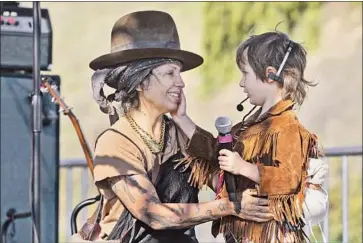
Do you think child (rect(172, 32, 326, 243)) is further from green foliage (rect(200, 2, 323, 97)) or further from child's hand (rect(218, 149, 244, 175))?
green foliage (rect(200, 2, 323, 97))

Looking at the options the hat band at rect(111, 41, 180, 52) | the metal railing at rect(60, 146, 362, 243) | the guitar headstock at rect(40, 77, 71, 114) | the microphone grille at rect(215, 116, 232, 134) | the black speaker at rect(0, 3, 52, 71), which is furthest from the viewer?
the metal railing at rect(60, 146, 362, 243)

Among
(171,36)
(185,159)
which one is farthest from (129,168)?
(171,36)

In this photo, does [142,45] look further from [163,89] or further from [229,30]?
[229,30]

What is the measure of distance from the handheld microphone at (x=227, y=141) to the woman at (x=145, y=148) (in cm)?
4

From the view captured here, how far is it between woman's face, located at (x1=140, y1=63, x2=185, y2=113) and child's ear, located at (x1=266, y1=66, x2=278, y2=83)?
0.85 feet

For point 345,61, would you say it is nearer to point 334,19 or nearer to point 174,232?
point 334,19

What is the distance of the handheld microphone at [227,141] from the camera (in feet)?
8.76

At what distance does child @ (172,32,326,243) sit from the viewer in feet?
9.00

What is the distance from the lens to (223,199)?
278 cm

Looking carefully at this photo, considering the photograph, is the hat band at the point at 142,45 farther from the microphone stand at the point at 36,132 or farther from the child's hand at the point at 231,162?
the microphone stand at the point at 36,132

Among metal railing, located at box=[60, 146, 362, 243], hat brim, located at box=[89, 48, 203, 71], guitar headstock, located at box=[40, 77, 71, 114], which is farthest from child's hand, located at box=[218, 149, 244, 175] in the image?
metal railing, located at box=[60, 146, 362, 243]

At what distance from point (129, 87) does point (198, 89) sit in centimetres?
675

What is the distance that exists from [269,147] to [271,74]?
0.22 m

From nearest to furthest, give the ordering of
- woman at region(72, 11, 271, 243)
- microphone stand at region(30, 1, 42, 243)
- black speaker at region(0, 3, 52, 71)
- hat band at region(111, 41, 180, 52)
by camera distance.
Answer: woman at region(72, 11, 271, 243), hat band at region(111, 41, 180, 52), microphone stand at region(30, 1, 42, 243), black speaker at region(0, 3, 52, 71)
